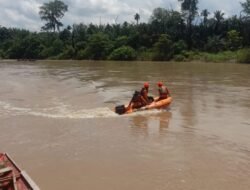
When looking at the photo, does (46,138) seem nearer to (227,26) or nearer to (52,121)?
(52,121)

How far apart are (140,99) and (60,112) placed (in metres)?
3.38

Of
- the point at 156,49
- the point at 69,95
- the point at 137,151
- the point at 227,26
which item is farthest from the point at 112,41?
the point at 137,151

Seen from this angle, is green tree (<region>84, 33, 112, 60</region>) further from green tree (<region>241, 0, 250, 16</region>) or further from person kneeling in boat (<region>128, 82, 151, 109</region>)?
person kneeling in boat (<region>128, 82, 151, 109</region>)

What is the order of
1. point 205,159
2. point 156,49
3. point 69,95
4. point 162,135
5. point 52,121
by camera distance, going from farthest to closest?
point 156,49 → point 69,95 → point 52,121 → point 162,135 → point 205,159

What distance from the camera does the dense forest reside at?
5832cm

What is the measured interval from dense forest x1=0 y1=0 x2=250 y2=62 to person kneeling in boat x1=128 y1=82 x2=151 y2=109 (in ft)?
122

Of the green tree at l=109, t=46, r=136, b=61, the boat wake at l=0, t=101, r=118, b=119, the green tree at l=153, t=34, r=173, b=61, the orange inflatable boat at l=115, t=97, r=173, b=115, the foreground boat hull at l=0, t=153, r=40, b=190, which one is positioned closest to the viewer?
the foreground boat hull at l=0, t=153, r=40, b=190

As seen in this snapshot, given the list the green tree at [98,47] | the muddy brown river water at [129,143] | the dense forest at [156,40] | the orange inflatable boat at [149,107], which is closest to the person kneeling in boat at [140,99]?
the orange inflatable boat at [149,107]

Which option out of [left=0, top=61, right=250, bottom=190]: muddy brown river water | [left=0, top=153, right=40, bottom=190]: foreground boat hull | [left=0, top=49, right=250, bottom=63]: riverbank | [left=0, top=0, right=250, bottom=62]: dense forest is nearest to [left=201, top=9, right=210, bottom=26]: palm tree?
[left=0, top=0, right=250, bottom=62]: dense forest

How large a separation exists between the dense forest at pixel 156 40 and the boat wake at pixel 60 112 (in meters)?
37.4

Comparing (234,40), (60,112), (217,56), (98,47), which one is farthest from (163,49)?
(60,112)

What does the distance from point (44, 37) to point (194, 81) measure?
57.8 meters

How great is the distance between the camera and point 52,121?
49.5 feet

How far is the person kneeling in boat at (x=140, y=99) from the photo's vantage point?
16.1 m
